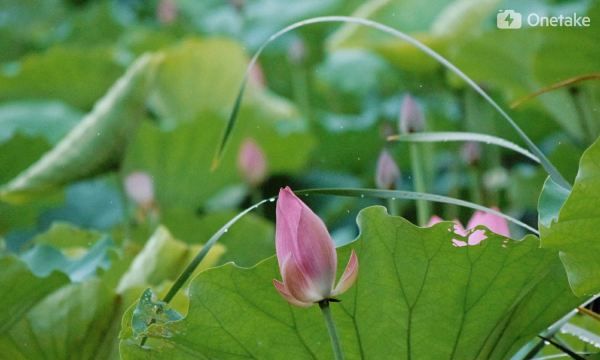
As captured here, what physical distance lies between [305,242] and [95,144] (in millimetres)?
853

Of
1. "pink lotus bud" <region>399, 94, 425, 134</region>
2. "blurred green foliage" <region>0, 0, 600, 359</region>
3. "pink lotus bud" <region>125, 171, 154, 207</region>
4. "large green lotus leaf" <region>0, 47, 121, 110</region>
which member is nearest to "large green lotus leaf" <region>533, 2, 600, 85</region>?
"blurred green foliage" <region>0, 0, 600, 359</region>

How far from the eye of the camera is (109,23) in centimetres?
→ 321

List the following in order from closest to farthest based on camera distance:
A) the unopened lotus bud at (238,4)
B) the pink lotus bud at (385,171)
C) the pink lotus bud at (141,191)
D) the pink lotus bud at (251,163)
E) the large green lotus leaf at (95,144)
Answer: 1. the pink lotus bud at (385,171)
2. the large green lotus leaf at (95,144)
3. the pink lotus bud at (141,191)
4. the pink lotus bud at (251,163)
5. the unopened lotus bud at (238,4)

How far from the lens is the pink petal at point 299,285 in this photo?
0.66 m

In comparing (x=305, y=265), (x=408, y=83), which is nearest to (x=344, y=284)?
(x=305, y=265)

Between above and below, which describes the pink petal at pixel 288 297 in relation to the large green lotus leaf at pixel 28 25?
above

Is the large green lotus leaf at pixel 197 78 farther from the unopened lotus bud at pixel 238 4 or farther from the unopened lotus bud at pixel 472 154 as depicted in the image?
the unopened lotus bud at pixel 472 154

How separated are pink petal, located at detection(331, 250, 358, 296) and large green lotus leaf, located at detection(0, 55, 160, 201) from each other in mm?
842

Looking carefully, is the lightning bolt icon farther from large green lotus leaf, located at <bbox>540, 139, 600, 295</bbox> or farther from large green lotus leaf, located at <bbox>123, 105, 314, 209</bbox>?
large green lotus leaf, located at <bbox>540, 139, 600, 295</bbox>

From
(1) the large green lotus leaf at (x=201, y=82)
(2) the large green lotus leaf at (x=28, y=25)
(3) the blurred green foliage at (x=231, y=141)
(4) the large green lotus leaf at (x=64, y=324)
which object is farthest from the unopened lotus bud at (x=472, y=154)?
(2) the large green lotus leaf at (x=28, y=25)

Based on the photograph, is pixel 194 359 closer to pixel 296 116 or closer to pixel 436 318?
pixel 436 318

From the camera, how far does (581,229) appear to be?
2.22 feet

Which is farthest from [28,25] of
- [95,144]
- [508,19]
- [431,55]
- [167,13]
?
[431,55]

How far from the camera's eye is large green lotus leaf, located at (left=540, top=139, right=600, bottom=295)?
671 mm
